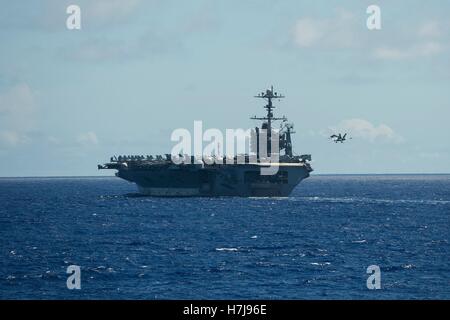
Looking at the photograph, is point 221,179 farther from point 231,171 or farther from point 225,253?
point 225,253

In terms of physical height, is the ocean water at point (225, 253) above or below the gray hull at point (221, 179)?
below

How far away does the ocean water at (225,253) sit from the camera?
36.6m

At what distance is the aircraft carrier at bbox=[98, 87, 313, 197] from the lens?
99.4 metres

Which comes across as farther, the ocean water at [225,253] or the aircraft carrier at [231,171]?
the aircraft carrier at [231,171]

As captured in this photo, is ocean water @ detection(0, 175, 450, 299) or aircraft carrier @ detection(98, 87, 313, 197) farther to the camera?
aircraft carrier @ detection(98, 87, 313, 197)

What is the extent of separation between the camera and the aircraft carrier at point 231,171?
9944cm

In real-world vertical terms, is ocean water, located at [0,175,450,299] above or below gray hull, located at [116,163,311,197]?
below

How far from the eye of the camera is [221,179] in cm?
10144

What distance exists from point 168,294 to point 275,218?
44209 mm

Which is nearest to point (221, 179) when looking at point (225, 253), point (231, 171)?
point (231, 171)

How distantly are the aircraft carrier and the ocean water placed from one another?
9.20 meters

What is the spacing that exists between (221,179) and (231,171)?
2.47 m
